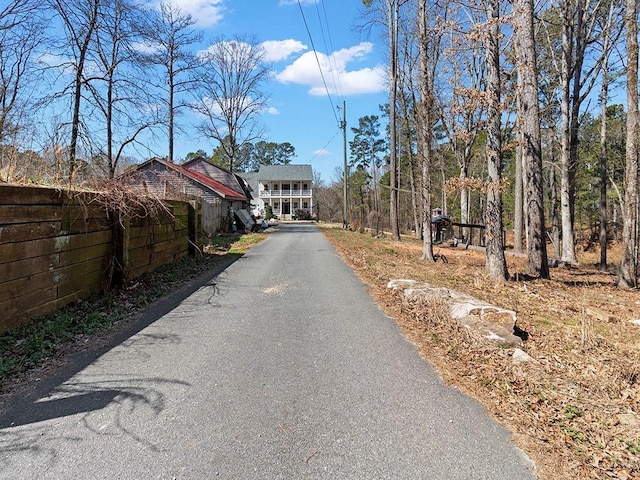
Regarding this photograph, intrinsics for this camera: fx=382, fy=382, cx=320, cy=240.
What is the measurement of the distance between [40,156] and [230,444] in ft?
18.8

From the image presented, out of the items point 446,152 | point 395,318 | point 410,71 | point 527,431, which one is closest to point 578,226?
point 446,152

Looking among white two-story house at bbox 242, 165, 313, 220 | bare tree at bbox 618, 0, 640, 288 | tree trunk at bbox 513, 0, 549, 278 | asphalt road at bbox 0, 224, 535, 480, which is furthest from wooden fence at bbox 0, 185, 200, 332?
white two-story house at bbox 242, 165, 313, 220

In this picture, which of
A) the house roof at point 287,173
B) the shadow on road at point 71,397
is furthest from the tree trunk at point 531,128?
the house roof at point 287,173

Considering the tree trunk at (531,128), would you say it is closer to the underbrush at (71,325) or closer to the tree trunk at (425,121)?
the tree trunk at (425,121)

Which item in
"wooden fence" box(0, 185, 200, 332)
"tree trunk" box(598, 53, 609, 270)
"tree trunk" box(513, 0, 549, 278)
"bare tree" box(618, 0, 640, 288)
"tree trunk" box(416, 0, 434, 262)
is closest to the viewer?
"wooden fence" box(0, 185, 200, 332)

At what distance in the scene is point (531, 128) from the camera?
30.6 ft

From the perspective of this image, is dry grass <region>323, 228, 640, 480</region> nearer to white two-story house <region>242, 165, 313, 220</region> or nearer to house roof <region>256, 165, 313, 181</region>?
white two-story house <region>242, 165, 313, 220</region>

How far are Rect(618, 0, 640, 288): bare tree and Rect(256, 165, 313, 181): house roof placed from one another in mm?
45736

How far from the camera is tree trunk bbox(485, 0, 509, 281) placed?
27.2ft

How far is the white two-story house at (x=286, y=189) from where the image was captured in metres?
54.5

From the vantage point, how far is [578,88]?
1547cm

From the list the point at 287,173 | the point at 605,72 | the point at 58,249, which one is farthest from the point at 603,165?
the point at 287,173

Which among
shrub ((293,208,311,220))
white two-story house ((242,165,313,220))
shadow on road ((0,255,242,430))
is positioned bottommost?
shadow on road ((0,255,242,430))

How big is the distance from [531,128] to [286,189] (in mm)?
47802
